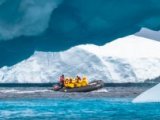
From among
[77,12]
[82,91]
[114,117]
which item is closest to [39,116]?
[114,117]

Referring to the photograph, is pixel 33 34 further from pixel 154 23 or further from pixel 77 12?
pixel 154 23

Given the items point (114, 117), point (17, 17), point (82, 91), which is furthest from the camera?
point (82, 91)

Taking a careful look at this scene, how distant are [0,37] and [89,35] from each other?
453cm

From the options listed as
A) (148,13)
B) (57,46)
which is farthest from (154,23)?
(57,46)

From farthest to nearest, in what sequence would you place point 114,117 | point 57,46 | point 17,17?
point 57,46, point 114,117, point 17,17

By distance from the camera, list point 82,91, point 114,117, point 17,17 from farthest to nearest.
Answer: point 82,91 < point 114,117 < point 17,17

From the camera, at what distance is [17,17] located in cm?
2692

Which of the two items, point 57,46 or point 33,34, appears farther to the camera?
point 57,46

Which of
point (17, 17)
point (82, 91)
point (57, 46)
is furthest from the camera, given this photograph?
point (82, 91)

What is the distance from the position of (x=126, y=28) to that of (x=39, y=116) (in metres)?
5.85

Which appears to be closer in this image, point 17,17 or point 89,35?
point 17,17

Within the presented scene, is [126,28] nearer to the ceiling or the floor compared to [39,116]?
nearer to the ceiling

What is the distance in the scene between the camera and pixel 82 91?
57.9 meters

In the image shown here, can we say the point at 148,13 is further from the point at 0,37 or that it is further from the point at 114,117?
the point at 0,37
